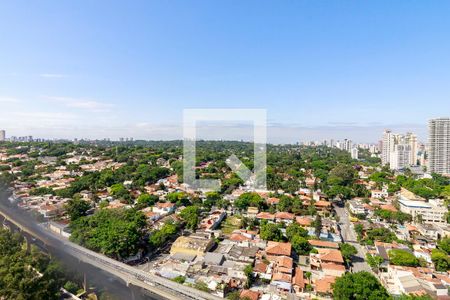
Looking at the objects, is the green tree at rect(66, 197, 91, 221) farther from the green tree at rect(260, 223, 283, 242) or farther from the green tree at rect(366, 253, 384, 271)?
the green tree at rect(366, 253, 384, 271)

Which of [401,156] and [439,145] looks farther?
[401,156]

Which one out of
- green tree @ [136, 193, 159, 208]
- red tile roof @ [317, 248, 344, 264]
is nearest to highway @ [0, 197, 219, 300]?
red tile roof @ [317, 248, 344, 264]

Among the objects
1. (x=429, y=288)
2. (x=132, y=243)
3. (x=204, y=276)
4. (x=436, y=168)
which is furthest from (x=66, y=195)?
(x=436, y=168)

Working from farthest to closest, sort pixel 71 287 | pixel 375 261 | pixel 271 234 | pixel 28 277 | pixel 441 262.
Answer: pixel 271 234
pixel 375 261
pixel 441 262
pixel 71 287
pixel 28 277

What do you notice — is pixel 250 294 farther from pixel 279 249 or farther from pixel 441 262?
pixel 441 262

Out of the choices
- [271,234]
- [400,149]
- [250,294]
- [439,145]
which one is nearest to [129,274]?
[250,294]

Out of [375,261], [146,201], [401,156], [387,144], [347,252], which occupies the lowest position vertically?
[375,261]

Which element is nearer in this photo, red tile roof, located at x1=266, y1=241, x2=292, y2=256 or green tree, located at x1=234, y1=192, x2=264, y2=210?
red tile roof, located at x1=266, y1=241, x2=292, y2=256
